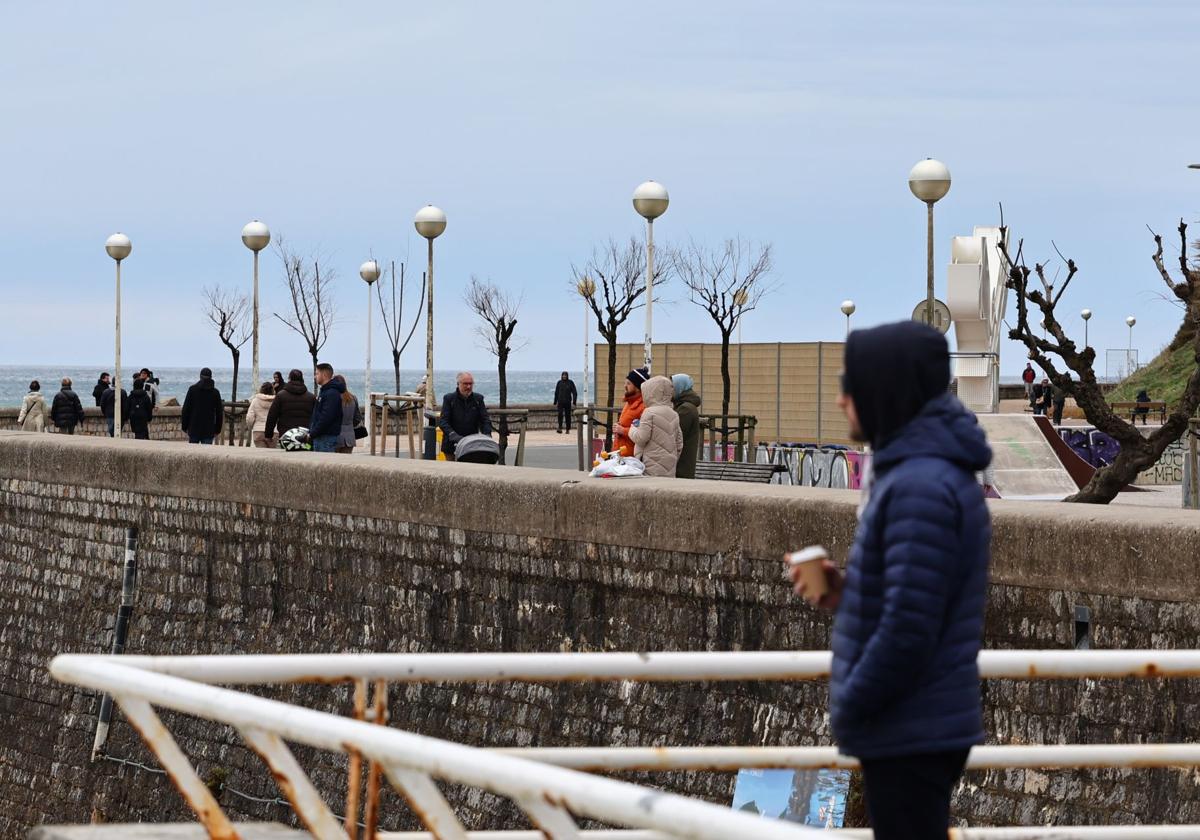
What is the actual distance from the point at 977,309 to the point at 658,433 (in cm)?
1729

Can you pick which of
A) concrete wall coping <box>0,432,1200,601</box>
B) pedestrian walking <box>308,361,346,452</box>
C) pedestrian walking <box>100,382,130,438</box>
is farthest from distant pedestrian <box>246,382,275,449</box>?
pedestrian walking <box>100,382,130,438</box>

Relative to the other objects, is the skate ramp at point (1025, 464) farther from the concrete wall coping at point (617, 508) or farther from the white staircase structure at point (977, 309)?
the concrete wall coping at point (617, 508)

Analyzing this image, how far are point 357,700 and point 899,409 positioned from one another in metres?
1.46

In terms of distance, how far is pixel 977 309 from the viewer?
28562 mm

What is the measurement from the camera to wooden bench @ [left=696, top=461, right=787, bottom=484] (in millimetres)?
16359

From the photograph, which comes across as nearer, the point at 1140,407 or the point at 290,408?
the point at 290,408

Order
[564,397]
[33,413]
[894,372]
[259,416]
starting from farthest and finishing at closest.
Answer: [564,397]
[33,413]
[259,416]
[894,372]

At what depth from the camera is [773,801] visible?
8086 millimetres

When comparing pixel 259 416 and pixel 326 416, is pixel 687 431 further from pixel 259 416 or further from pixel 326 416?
pixel 259 416

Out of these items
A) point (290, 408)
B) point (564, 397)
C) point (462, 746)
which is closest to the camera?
point (462, 746)

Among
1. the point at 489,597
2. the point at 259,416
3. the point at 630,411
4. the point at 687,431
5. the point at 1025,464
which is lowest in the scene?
the point at 489,597

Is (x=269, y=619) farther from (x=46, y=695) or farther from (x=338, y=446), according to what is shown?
(x=338, y=446)

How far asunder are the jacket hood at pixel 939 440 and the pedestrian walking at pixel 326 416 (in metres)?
13.3

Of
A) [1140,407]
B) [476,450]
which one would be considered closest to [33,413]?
[476,450]
